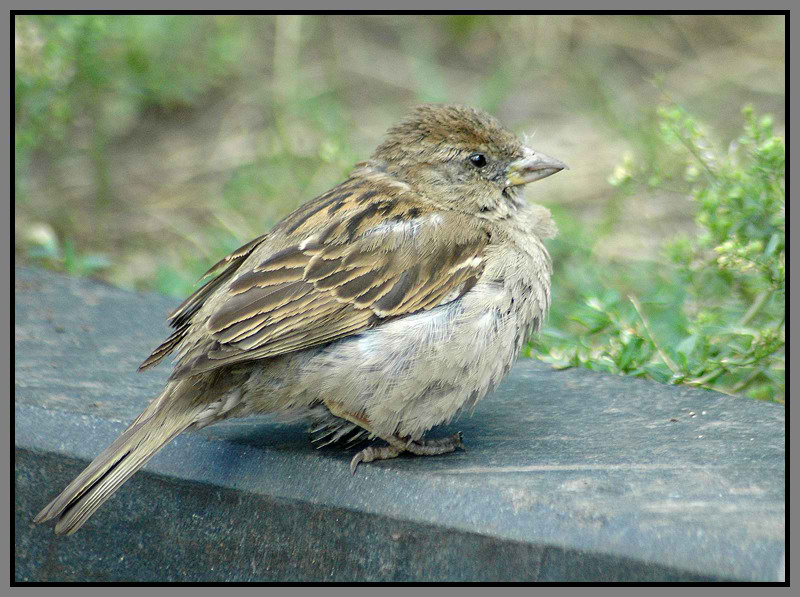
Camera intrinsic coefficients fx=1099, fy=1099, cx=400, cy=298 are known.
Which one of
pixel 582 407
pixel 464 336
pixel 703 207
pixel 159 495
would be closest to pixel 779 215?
pixel 703 207

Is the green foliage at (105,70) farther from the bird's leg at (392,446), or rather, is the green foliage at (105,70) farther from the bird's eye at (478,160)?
the bird's leg at (392,446)

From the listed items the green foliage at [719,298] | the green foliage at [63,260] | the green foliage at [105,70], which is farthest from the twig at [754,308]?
the green foliage at [105,70]

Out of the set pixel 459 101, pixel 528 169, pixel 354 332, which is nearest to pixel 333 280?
pixel 354 332

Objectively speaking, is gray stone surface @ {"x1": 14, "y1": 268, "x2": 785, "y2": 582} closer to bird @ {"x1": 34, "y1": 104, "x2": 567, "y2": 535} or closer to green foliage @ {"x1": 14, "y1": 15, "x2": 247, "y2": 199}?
bird @ {"x1": 34, "y1": 104, "x2": 567, "y2": 535}

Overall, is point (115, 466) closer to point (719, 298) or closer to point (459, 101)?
point (719, 298)

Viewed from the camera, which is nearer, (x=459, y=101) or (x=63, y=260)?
(x=63, y=260)

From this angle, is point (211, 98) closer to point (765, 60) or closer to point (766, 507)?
point (765, 60)
